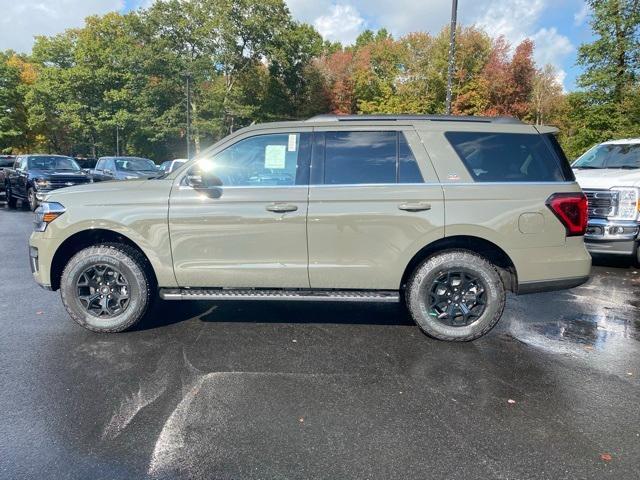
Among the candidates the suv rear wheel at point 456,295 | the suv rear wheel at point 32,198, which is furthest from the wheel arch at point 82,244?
the suv rear wheel at point 32,198

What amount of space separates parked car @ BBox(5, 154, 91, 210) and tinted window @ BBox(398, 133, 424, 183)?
43.9 ft

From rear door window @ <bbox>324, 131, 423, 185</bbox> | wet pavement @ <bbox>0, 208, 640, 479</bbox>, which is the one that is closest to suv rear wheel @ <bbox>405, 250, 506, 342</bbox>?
wet pavement @ <bbox>0, 208, 640, 479</bbox>

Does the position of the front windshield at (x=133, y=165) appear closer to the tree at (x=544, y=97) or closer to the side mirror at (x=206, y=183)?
the side mirror at (x=206, y=183)

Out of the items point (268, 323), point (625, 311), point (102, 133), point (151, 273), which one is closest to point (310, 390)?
point (268, 323)

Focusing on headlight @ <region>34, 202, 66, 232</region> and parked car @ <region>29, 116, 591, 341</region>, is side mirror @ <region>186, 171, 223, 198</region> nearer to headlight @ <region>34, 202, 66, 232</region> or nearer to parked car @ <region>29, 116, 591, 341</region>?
parked car @ <region>29, 116, 591, 341</region>

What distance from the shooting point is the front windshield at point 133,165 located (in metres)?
17.4

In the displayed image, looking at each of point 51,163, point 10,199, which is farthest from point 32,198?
point 10,199

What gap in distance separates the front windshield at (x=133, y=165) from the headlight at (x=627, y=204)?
51.5 feet

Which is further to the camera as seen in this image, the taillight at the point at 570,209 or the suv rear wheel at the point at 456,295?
the suv rear wheel at the point at 456,295

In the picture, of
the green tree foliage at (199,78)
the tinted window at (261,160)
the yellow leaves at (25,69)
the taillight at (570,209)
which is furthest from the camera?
the yellow leaves at (25,69)

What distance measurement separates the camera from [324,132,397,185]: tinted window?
4.25 metres

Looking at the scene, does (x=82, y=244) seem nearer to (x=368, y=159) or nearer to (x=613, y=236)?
(x=368, y=159)

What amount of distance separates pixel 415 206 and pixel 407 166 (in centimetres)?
39

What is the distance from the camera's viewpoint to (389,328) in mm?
4715
